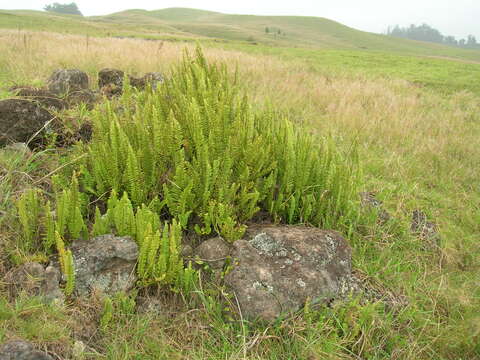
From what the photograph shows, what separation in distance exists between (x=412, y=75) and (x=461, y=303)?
16031 mm

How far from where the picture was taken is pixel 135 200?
2.44 meters

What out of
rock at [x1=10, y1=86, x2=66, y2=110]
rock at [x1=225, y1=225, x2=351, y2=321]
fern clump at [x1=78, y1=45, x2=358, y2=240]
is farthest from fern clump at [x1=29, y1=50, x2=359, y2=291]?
rock at [x1=10, y1=86, x2=66, y2=110]

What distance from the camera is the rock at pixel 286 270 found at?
2016 millimetres

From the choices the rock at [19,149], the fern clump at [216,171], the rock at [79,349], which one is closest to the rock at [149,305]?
the rock at [79,349]

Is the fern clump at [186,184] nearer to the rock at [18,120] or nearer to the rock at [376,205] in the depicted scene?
the rock at [376,205]

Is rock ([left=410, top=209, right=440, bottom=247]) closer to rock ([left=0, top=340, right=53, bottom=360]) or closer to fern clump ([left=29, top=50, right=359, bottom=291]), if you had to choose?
fern clump ([left=29, top=50, right=359, bottom=291])

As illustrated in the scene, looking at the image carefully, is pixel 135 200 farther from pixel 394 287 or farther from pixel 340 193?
pixel 394 287

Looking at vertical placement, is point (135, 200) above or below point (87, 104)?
below

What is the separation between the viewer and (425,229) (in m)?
3.20

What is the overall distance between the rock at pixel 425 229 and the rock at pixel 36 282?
9.01 feet

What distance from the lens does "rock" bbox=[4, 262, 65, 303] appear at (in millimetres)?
1847

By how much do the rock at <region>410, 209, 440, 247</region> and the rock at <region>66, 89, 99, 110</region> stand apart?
3886 millimetres

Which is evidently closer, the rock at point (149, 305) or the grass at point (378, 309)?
the grass at point (378, 309)

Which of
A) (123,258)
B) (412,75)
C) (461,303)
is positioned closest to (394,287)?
(461,303)
